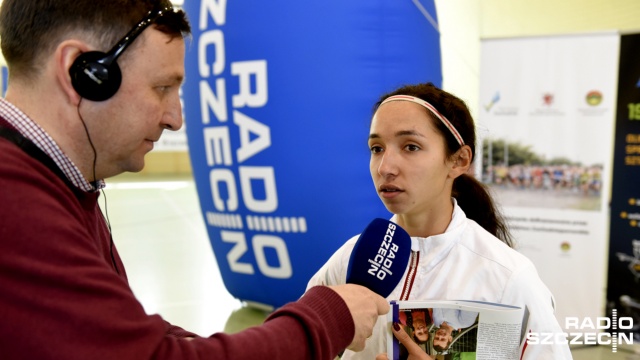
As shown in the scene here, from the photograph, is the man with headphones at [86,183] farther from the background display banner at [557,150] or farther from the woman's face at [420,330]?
the background display banner at [557,150]

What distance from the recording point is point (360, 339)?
97 centimetres

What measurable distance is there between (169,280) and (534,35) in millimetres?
3219

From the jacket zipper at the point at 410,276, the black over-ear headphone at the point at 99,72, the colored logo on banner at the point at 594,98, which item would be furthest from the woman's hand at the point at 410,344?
the colored logo on banner at the point at 594,98

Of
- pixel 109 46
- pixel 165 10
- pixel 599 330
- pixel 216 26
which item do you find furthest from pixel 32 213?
pixel 599 330

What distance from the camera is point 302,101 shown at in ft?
10.0

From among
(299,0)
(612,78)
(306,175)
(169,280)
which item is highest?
(299,0)

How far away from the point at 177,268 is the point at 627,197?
3540 millimetres

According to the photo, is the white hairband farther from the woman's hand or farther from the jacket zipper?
the woman's hand

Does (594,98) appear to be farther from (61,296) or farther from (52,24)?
(61,296)

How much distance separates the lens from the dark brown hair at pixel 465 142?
4.81 ft

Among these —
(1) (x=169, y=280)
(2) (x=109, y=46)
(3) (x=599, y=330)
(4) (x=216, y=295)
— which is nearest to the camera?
(2) (x=109, y=46)

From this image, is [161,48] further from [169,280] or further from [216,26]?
[169,280]

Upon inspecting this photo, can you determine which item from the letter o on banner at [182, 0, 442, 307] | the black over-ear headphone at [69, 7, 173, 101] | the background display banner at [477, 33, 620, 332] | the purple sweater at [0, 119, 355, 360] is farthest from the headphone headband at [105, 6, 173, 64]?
the background display banner at [477, 33, 620, 332]

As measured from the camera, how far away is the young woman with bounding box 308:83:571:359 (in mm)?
1249
